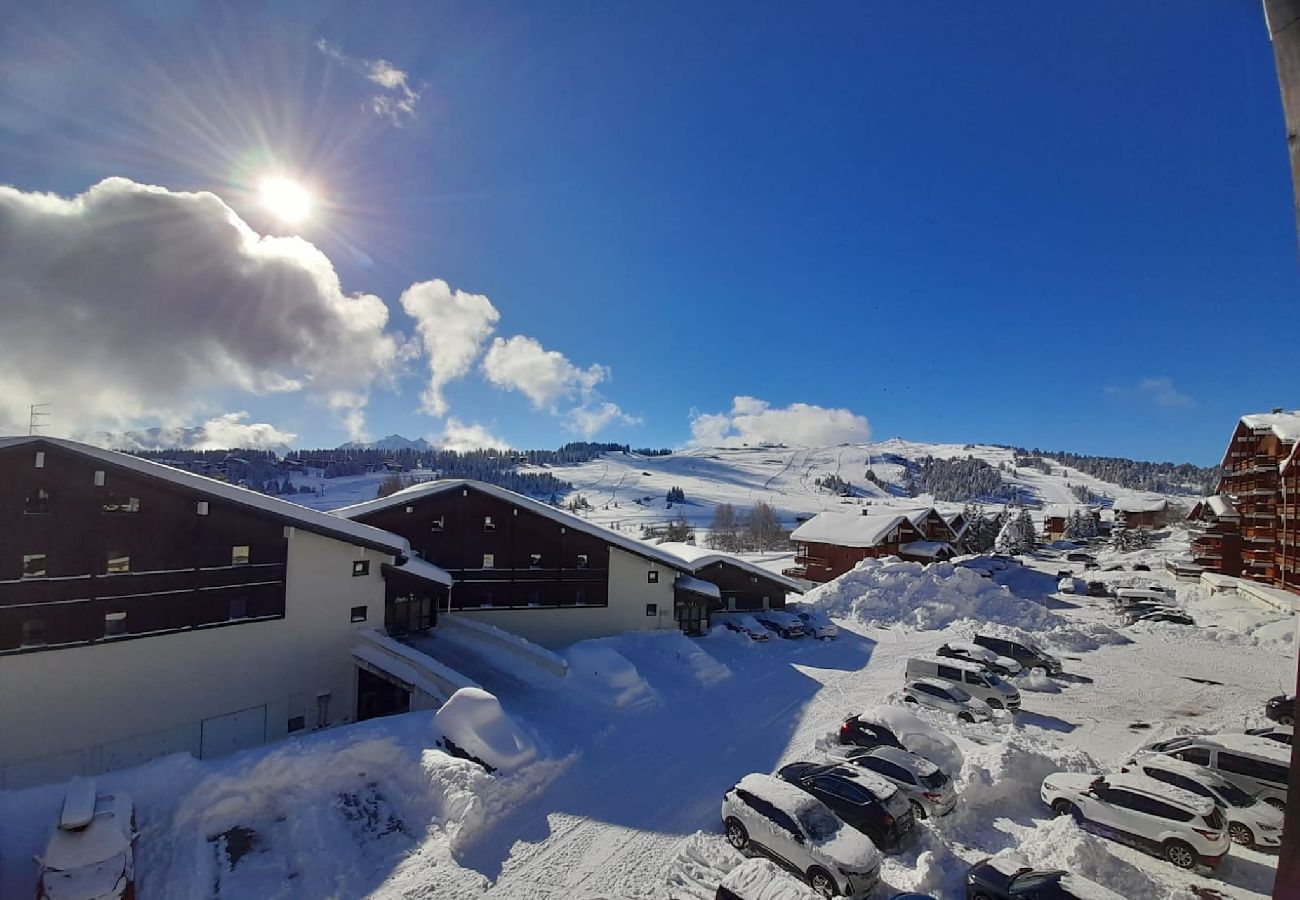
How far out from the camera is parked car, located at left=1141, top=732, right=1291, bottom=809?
47.0 feet

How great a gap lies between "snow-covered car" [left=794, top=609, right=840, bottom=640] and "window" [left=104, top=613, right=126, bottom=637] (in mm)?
29185

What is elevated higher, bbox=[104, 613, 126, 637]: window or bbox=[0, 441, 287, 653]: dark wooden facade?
bbox=[0, 441, 287, 653]: dark wooden facade

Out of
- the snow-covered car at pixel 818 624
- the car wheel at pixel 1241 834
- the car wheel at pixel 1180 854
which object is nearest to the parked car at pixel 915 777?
the car wheel at pixel 1180 854

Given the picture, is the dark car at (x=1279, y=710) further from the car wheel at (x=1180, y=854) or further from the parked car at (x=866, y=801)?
the parked car at (x=866, y=801)

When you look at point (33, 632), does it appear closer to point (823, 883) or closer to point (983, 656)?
point (823, 883)

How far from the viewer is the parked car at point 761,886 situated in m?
9.70

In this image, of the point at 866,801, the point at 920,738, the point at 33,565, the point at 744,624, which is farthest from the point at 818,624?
the point at 33,565

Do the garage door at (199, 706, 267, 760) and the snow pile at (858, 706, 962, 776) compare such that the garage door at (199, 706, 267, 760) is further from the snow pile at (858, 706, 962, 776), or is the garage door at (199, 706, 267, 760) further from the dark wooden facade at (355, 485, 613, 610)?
the snow pile at (858, 706, 962, 776)

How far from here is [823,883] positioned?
11.4 metres

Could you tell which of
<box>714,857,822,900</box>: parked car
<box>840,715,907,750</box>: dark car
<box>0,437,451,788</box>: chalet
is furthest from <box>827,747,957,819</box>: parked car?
<box>0,437,451,788</box>: chalet

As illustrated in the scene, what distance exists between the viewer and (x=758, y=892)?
9.81 m

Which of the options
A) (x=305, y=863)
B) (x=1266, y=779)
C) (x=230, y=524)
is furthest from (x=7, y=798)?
(x=1266, y=779)

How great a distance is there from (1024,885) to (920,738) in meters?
6.88

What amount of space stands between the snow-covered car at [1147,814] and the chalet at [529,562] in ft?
64.0
